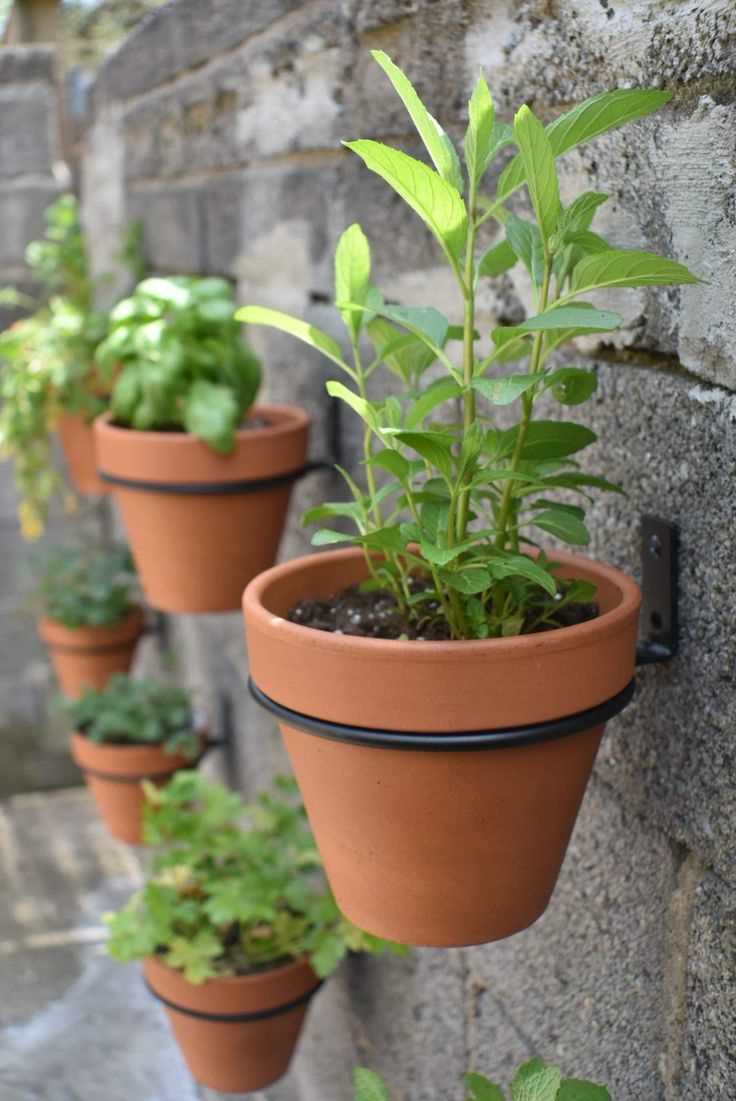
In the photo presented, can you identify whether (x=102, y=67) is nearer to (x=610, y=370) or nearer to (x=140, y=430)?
(x=140, y=430)

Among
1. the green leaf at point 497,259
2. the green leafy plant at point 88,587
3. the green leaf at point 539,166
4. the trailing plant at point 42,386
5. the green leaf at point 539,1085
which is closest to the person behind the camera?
the green leaf at point 539,166

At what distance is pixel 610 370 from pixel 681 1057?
2.00 feet

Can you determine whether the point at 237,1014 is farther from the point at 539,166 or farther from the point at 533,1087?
the point at 539,166

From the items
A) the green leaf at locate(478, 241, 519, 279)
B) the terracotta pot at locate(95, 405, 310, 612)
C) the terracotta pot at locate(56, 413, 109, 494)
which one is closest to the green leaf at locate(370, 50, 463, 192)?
the green leaf at locate(478, 241, 519, 279)

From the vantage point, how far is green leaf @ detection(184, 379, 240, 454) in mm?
1667

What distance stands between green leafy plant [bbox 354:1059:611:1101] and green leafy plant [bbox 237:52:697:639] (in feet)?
1.14

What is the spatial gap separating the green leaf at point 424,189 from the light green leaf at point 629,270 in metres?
0.10

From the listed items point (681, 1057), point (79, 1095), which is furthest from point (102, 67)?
point (681, 1057)

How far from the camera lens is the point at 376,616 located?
3.67 ft

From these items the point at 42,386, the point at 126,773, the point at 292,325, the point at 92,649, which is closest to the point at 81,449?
the point at 42,386

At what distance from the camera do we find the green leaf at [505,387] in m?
0.86

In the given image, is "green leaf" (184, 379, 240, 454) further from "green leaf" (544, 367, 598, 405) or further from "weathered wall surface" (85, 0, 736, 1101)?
"green leaf" (544, 367, 598, 405)

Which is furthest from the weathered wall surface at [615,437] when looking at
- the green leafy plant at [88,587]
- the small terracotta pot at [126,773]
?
the green leafy plant at [88,587]

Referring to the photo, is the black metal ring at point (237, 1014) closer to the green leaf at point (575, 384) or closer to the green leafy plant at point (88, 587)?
the green leaf at point (575, 384)
